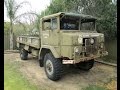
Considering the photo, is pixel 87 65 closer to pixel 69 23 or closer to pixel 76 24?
pixel 76 24

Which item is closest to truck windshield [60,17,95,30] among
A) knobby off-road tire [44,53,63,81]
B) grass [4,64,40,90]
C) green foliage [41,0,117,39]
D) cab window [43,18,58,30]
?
cab window [43,18,58,30]

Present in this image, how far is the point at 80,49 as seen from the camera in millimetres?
3703

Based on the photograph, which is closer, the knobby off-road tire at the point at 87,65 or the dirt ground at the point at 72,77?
the dirt ground at the point at 72,77

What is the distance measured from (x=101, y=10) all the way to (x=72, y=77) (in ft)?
9.11

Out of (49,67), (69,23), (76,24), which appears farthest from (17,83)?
(76,24)

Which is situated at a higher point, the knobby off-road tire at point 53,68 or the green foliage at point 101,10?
the green foliage at point 101,10

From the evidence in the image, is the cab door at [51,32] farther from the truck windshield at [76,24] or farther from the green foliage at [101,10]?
the green foliage at [101,10]

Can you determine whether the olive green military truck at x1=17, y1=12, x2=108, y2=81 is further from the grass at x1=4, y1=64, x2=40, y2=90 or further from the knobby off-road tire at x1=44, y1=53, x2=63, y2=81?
the grass at x1=4, y1=64, x2=40, y2=90

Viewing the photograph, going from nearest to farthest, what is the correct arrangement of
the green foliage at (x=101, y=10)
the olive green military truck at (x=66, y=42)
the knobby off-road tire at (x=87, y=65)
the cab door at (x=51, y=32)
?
the olive green military truck at (x=66, y=42)
the cab door at (x=51, y=32)
the knobby off-road tire at (x=87, y=65)
the green foliage at (x=101, y=10)

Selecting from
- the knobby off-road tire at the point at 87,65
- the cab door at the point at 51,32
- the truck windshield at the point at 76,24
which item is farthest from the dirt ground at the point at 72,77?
the truck windshield at the point at 76,24

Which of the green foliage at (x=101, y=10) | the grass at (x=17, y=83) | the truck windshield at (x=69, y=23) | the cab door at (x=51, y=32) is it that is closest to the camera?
Result: the grass at (x=17, y=83)

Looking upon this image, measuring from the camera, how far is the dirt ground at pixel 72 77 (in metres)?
3.80

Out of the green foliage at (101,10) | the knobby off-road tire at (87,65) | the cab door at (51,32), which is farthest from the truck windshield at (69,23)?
the green foliage at (101,10)

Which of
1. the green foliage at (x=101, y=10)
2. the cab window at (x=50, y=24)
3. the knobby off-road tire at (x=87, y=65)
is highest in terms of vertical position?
the green foliage at (x=101, y=10)
